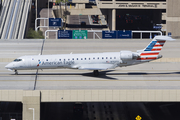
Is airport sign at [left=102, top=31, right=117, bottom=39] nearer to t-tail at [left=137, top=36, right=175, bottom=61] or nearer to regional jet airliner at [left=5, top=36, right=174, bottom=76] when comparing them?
t-tail at [left=137, top=36, right=175, bottom=61]

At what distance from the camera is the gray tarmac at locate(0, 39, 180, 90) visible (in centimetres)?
4012

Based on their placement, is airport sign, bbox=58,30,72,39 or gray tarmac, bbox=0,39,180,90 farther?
airport sign, bbox=58,30,72,39

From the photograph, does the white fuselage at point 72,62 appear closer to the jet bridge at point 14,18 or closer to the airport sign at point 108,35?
the airport sign at point 108,35

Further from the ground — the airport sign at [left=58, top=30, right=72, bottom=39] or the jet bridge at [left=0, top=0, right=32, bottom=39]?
the jet bridge at [left=0, top=0, right=32, bottom=39]

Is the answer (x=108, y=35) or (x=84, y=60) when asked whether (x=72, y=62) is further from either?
(x=108, y=35)

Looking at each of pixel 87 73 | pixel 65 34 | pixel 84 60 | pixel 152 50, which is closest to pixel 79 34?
pixel 65 34

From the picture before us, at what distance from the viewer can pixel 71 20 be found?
5256 inches

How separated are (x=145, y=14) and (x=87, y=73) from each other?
271 ft

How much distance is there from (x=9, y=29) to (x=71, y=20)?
4876 centimetres

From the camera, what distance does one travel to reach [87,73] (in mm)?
47281

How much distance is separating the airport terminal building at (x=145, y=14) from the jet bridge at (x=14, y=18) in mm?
23691

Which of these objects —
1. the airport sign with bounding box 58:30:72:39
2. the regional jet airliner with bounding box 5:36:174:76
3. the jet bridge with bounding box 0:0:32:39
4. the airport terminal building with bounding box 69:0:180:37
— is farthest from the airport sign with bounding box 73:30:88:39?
the regional jet airliner with bounding box 5:36:174:76

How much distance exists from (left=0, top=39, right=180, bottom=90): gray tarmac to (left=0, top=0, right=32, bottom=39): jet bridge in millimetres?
23388

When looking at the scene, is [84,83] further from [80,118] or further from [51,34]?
[51,34]
